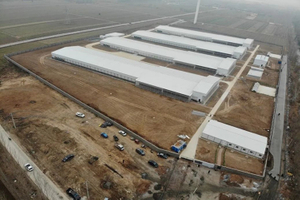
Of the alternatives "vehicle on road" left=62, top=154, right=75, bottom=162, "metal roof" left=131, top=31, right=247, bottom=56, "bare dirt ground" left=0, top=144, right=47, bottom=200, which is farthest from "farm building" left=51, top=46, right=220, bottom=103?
"bare dirt ground" left=0, top=144, right=47, bottom=200

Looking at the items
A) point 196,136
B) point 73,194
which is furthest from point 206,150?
point 73,194

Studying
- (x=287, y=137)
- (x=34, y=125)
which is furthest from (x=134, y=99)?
(x=287, y=137)

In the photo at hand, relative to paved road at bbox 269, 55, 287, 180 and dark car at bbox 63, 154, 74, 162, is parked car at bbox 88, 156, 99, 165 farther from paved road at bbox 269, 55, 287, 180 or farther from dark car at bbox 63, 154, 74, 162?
paved road at bbox 269, 55, 287, 180

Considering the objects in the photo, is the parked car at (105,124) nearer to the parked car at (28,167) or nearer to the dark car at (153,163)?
the dark car at (153,163)

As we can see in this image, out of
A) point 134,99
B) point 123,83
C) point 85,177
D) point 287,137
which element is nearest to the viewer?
point 85,177

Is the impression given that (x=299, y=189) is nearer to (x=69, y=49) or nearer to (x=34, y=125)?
(x=34, y=125)
